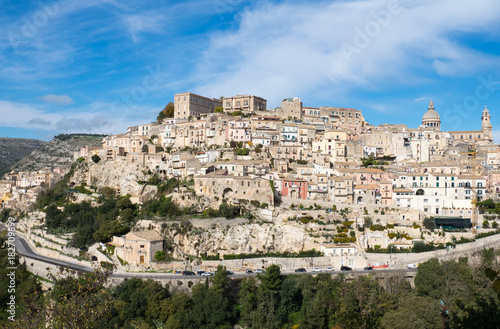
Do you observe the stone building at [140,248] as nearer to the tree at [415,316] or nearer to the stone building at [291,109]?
the tree at [415,316]

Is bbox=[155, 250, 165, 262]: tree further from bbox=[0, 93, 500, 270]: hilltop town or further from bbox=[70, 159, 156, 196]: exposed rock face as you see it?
bbox=[70, 159, 156, 196]: exposed rock face

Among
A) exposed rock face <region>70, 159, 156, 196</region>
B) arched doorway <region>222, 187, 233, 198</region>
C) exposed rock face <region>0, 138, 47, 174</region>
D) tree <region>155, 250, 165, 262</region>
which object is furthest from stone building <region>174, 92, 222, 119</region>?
exposed rock face <region>0, 138, 47, 174</region>

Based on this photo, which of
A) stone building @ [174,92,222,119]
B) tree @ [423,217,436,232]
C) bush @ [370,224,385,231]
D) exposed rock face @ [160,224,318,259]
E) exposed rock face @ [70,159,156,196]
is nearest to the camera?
exposed rock face @ [160,224,318,259]

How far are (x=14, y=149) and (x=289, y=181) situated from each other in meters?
148

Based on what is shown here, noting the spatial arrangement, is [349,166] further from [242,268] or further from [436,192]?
[242,268]

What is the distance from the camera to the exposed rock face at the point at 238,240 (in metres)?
42.1

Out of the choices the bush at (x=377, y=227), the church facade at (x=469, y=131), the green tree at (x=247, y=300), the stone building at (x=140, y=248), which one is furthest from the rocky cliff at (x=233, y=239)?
the church facade at (x=469, y=131)

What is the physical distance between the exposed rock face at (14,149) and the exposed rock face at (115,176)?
89552mm

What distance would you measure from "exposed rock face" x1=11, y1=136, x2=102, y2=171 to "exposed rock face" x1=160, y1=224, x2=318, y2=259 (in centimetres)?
7192

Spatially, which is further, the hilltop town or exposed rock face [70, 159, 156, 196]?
exposed rock face [70, 159, 156, 196]

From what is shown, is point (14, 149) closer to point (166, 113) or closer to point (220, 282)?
point (166, 113)

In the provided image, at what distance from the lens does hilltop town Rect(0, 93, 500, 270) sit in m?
42.2

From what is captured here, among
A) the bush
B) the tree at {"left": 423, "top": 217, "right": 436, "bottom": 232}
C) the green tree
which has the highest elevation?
the tree at {"left": 423, "top": 217, "right": 436, "bottom": 232}

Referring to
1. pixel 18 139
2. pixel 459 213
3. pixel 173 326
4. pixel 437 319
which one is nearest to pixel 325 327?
pixel 437 319
